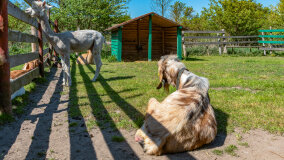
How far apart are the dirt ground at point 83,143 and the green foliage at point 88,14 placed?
17.7 m

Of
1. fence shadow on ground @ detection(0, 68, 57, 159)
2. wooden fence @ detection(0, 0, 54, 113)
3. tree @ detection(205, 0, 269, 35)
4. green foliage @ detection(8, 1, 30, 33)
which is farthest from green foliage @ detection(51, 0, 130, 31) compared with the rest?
fence shadow on ground @ detection(0, 68, 57, 159)

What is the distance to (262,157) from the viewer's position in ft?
8.86

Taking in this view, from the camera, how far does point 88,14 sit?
67.8 feet

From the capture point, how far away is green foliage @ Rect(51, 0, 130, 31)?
2011 cm

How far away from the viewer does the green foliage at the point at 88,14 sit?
20.1m

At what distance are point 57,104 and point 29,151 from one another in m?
2.20

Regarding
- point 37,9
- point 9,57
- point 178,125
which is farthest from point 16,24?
point 178,125

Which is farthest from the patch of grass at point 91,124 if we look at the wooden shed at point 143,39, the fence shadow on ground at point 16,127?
the wooden shed at point 143,39

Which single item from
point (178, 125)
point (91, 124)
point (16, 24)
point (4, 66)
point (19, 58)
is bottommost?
point (91, 124)

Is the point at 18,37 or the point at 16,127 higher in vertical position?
the point at 18,37

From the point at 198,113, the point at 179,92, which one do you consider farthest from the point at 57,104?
the point at 198,113

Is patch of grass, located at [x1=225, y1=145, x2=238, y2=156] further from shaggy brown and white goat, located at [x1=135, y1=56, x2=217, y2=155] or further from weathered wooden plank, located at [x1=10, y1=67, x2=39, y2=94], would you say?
weathered wooden plank, located at [x1=10, y1=67, x2=39, y2=94]

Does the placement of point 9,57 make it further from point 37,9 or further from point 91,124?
point 37,9

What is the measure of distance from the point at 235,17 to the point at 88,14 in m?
14.2
